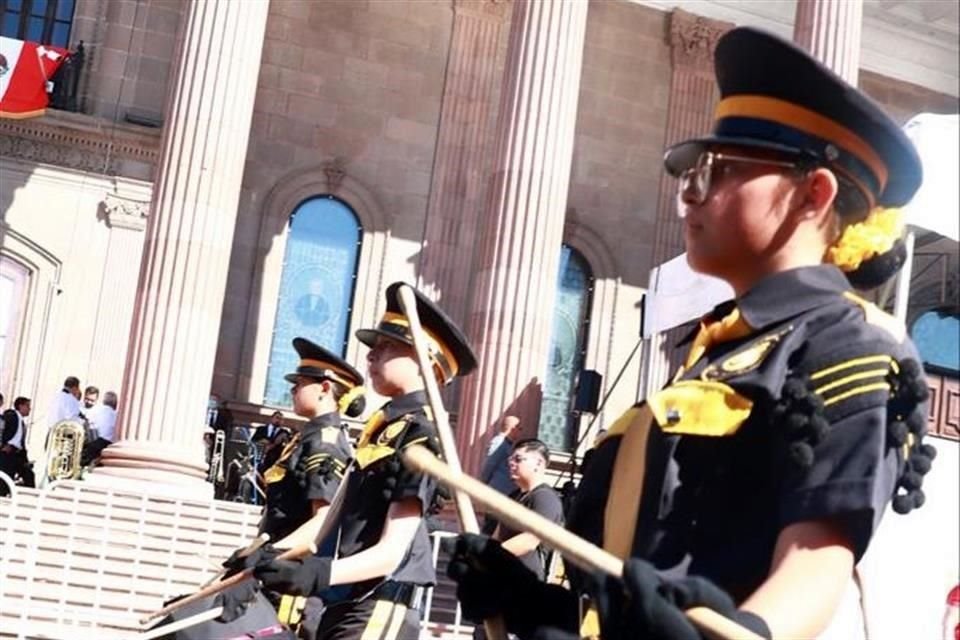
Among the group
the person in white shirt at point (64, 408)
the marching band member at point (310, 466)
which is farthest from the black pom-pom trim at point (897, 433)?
the person in white shirt at point (64, 408)

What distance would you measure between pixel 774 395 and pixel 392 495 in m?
3.51

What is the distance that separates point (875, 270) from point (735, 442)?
1.71 ft

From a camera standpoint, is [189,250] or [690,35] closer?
[189,250]

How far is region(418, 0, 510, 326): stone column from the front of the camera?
24.6 metres

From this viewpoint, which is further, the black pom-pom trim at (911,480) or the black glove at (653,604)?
the black pom-pom trim at (911,480)

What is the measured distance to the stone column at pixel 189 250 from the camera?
55.9 ft

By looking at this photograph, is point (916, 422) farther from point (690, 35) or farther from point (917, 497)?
point (690, 35)

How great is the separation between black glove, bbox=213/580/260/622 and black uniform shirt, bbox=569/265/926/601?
4.13 metres

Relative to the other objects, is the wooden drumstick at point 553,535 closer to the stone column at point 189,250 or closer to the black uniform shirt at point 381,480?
the black uniform shirt at point 381,480

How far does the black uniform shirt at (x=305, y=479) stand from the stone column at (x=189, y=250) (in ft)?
31.7

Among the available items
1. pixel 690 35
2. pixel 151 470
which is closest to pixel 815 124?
pixel 151 470

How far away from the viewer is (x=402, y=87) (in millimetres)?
25031

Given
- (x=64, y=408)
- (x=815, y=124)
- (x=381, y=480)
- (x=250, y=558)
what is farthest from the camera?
(x=64, y=408)

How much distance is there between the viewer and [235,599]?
6.33 metres
